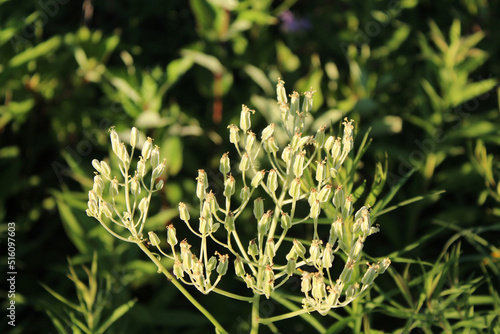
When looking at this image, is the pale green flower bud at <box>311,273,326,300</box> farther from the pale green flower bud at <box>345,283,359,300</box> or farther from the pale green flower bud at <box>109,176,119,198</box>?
the pale green flower bud at <box>109,176,119,198</box>

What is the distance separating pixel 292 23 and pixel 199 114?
1.26 ft

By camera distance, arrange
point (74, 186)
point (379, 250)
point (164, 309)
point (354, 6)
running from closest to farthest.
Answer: point (164, 309)
point (379, 250)
point (74, 186)
point (354, 6)

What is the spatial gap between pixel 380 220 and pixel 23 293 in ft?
2.53

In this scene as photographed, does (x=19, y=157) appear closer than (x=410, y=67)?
Yes

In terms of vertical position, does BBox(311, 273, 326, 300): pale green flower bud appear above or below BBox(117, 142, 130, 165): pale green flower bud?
below

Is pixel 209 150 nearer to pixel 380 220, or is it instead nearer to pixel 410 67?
pixel 380 220

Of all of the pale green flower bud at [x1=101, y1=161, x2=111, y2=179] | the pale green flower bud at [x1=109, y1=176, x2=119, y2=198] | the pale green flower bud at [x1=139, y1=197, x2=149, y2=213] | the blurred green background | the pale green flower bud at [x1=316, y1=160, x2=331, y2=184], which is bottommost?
the blurred green background

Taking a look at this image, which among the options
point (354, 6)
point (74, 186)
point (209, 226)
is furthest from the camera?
point (354, 6)

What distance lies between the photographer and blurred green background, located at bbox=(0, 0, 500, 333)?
1071mm

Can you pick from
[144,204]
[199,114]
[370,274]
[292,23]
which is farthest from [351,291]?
[292,23]

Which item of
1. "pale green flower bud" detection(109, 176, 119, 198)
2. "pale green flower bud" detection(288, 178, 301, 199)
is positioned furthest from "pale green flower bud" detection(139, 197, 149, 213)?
"pale green flower bud" detection(288, 178, 301, 199)

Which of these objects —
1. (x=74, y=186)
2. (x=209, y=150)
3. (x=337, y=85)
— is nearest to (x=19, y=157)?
(x=74, y=186)

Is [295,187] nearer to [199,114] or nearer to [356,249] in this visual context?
[356,249]

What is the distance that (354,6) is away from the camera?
1.40 metres
